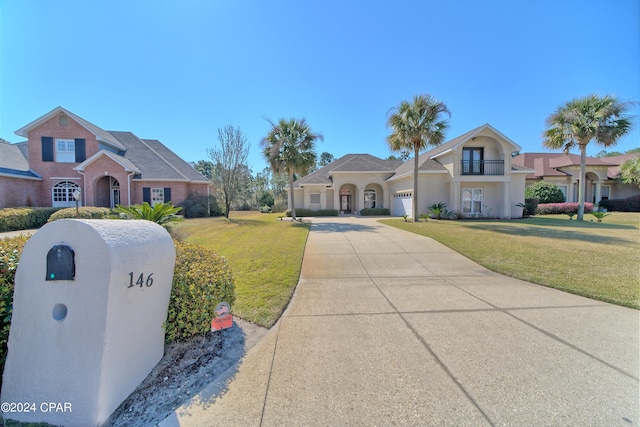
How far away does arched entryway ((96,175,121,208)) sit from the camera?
22344 mm

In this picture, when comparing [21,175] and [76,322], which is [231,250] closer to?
[76,322]

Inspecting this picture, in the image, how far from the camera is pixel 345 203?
2900 cm

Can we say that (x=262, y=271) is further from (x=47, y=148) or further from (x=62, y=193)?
(x=47, y=148)

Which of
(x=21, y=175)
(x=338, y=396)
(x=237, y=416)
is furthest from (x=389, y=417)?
(x=21, y=175)

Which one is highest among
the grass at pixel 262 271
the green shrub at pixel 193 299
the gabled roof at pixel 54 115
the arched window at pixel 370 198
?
the gabled roof at pixel 54 115

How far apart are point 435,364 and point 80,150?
28541 millimetres

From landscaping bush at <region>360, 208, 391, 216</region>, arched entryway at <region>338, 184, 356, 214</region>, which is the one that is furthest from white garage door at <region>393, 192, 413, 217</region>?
arched entryway at <region>338, 184, 356, 214</region>

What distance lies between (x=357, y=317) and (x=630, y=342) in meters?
3.49

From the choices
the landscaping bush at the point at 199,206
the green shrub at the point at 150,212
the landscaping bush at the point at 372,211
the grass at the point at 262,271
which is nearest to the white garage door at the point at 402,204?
the landscaping bush at the point at 372,211

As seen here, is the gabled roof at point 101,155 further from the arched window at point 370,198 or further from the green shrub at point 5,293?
the green shrub at point 5,293

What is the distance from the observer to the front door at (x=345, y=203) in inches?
1136

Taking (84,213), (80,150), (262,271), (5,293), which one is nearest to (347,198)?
(84,213)

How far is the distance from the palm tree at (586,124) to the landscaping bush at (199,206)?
27.8 metres

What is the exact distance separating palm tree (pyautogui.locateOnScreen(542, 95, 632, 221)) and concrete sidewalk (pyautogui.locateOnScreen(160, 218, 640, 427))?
63.5ft
